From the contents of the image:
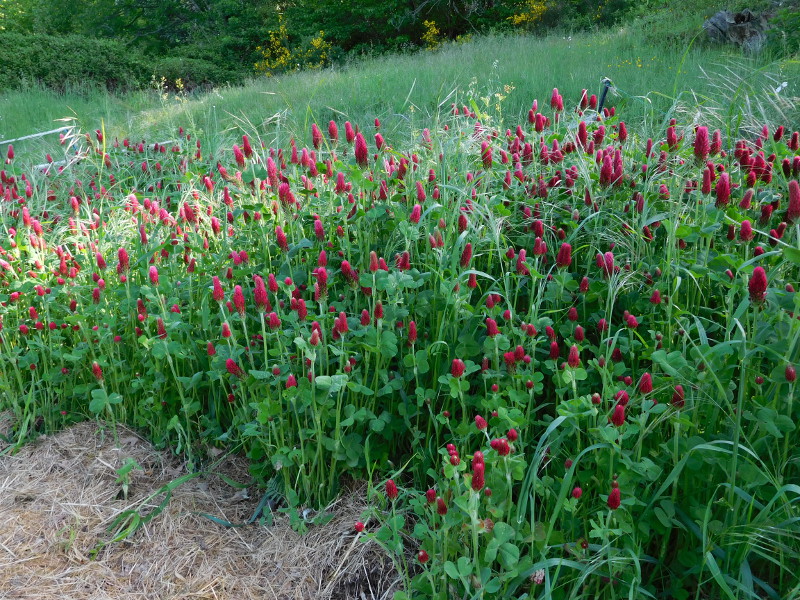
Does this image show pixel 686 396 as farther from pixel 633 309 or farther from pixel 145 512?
pixel 145 512

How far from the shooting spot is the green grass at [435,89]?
647 centimetres

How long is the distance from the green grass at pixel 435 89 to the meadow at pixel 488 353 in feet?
8.53

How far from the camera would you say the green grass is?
647 cm

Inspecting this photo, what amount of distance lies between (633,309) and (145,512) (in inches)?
77.0

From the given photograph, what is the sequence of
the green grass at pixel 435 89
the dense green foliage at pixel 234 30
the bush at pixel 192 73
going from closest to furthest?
the green grass at pixel 435 89, the dense green foliage at pixel 234 30, the bush at pixel 192 73

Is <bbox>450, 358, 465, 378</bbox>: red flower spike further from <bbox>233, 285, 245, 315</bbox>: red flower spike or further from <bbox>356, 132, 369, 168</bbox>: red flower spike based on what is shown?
<bbox>356, 132, 369, 168</bbox>: red flower spike

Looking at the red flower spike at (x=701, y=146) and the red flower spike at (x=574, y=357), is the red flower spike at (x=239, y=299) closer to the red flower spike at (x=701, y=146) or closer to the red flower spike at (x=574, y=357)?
the red flower spike at (x=574, y=357)

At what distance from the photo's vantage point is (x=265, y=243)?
2789 millimetres

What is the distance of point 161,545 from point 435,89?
6.48 m

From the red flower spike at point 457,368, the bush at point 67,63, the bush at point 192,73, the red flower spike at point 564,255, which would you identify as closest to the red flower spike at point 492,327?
the red flower spike at point 457,368

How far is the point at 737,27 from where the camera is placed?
973 centimetres

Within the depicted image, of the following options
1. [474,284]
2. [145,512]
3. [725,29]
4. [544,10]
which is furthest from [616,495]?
[544,10]

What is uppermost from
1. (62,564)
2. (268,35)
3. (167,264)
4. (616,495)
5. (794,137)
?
(268,35)

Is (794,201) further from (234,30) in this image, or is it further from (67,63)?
(234,30)
